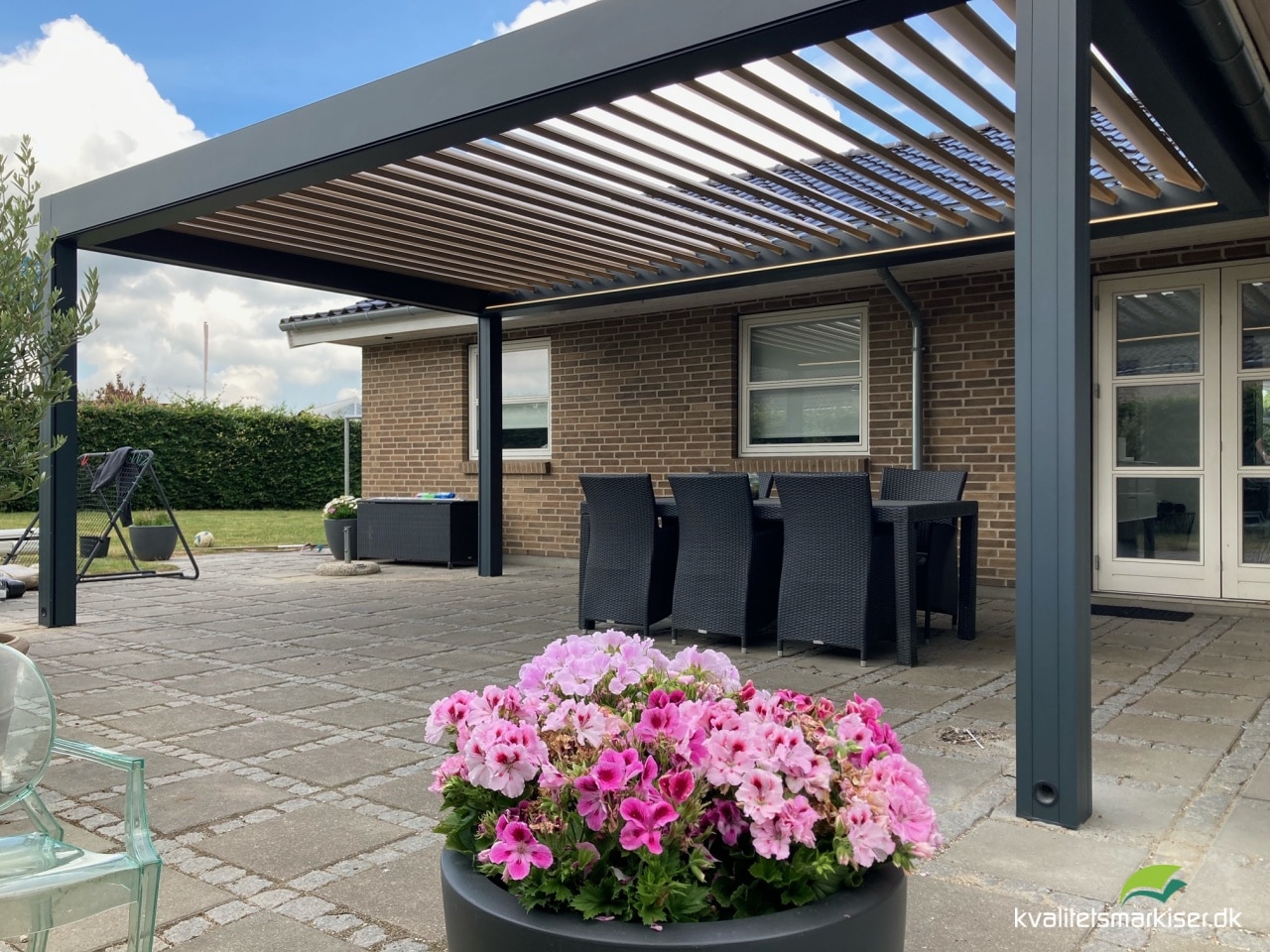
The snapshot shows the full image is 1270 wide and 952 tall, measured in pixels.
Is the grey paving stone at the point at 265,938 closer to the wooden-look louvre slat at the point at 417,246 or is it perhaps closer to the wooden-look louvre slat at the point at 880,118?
the wooden-look louvre slat at the point at 880,118

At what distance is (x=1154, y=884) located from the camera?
7.38ft

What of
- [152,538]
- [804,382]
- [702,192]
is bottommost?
[152,538]

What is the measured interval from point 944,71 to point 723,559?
2568 millimetres

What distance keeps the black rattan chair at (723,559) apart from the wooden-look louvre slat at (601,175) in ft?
4.92

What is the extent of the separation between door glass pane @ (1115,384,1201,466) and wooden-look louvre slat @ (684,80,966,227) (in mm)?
2060

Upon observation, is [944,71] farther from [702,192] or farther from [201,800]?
[201,800]

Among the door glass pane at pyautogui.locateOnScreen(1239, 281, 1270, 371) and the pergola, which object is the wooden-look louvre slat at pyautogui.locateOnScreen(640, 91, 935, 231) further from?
the door glass pane at pyautogui.locateOnScreen(1239, 281, 1270, 371)

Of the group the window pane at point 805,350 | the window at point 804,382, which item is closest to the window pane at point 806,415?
the window at point 804,382

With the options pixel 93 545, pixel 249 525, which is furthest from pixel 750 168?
pixel 249 525

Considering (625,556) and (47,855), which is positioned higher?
(625,556)

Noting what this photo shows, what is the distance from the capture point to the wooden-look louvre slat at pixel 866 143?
12.3 ft

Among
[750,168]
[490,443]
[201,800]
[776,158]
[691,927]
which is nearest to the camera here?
[691,927]

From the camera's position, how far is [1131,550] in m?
6.82

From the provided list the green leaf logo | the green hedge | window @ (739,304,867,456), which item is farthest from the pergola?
the green hedge
